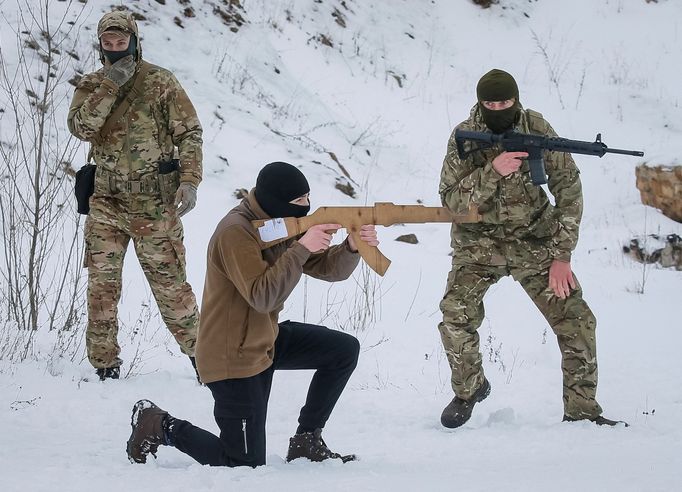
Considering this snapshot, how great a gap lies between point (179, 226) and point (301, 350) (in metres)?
1.49

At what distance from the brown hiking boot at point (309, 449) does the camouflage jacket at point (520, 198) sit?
1.20 meters

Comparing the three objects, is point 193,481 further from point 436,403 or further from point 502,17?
point 502,17

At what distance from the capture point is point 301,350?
3299 mm

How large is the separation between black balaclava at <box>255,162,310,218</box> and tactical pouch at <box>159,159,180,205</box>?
4.66 ft

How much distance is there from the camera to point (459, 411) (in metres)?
3.91

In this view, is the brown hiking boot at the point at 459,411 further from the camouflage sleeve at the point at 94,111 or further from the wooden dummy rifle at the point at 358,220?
the camouflage sleeve at the point at 94,111

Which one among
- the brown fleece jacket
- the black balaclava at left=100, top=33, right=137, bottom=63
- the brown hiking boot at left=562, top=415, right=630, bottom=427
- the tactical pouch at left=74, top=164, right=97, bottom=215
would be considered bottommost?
the brown hiking boot at left=562, top=415, right=630, bottom=427

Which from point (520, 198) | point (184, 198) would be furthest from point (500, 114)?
point (184, 198)

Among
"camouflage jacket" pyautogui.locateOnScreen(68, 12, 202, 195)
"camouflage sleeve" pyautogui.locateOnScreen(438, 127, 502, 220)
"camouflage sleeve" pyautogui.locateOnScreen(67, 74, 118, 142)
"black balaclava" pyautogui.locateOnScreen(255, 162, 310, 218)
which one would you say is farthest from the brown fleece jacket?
"camouflage sleeve" pyautogui.locateOnScreen(67, 74, 118, 142)

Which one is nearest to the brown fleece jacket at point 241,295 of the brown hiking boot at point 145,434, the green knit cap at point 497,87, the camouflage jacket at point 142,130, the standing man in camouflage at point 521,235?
the brown hiking boot at point 145,434

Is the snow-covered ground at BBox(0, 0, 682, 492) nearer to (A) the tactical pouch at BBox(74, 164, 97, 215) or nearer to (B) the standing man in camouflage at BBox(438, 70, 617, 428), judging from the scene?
(B) the standing man in camouflage at BBox(438, 70, 617, 428)

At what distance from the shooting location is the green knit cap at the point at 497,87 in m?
3.59

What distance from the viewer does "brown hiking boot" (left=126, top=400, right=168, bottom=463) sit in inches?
129

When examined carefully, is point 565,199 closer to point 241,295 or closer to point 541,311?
point 541,311
